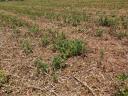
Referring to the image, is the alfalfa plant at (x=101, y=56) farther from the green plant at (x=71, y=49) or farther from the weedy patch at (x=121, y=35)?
the weedy patch at (x=121, y=35)

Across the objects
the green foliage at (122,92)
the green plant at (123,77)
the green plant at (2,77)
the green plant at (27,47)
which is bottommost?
the green plant at (2,77)

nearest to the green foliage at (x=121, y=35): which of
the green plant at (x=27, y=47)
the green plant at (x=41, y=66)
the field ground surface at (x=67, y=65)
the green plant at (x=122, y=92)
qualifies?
the field ground surface at (x=67, y=65)

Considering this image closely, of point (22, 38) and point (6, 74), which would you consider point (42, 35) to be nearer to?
point (22, 38)

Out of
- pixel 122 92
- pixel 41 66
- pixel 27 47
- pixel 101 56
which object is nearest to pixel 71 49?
pixel 101 56

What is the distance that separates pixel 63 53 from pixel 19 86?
1956 mm

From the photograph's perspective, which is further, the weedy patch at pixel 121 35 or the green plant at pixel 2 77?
the weedy patch at pixel 121 35

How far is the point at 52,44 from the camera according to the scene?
9.66m

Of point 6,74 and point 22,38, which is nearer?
point 6,74

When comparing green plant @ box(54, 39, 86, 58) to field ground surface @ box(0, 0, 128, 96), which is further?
green plant @ box(54, 39, 86, 58)

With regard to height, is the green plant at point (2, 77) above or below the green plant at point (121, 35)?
below

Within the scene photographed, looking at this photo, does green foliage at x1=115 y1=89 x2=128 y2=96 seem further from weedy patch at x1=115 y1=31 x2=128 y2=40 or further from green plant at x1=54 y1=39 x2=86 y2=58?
weedy patch at x1=115 y1=31 x2=128 y2=40

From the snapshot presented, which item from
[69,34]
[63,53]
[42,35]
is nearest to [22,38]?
[42,35]

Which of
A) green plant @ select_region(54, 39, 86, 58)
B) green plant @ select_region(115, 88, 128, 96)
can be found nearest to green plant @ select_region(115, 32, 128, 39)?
green plant @ select_region(54, 39, 86, 58)

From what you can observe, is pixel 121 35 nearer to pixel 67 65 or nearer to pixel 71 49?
pixel 71 49
